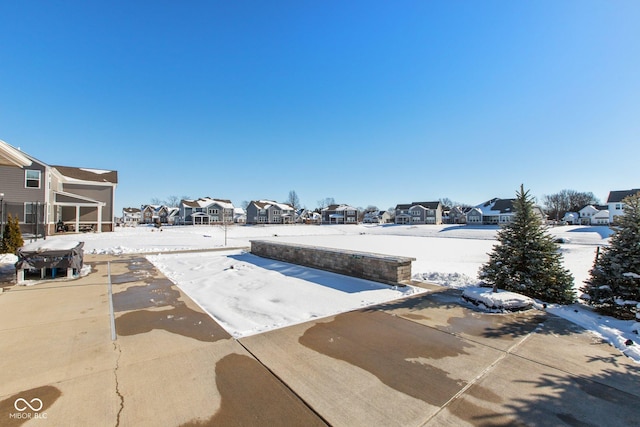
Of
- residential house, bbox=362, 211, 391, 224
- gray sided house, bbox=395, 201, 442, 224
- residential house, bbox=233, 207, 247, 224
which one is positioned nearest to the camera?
residential house, bbox=233, 207, 247, 224

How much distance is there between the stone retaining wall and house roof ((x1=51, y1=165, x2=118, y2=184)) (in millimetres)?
24961

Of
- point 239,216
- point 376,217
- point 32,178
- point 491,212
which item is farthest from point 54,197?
point 376,217

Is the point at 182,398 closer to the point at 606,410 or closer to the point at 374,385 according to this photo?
the point at 374,385

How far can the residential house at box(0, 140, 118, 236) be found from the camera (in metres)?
19.2

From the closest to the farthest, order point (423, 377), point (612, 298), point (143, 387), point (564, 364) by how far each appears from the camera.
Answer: point (143, 387)
point (423, 377)
point (564, 364)
point (612, 298)

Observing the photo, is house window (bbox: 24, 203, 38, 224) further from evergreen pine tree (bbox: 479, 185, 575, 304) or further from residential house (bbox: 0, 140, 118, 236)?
evergreen pine tree (bbox: 479, 185, 575, 304)

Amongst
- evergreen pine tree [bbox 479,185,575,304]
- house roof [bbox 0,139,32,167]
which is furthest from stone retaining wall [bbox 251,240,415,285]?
house roof [bbox 0,139,32,167]

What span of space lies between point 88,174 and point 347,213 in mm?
60164

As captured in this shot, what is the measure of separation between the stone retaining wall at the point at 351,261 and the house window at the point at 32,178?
1927 cm

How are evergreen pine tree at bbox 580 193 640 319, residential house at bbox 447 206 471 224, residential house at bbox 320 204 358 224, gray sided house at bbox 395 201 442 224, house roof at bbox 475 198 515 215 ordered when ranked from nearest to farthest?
evergreen pine tree at bbox 580 193 640 319
house roof at bbox 475 198 515 215
gray sided house at bbox 395 201 442 224
residential house at bbox 320 204 358 224
residential house at bbox 447 206 471 224

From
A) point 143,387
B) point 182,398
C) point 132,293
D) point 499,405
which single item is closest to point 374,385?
point 499,405

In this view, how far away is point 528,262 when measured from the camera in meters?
6.96

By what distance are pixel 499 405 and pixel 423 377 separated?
764 mm

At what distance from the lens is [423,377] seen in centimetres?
334
